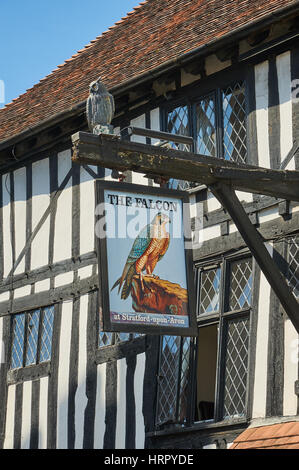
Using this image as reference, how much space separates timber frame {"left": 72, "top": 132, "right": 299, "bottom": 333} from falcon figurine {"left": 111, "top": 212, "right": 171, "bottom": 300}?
582mm

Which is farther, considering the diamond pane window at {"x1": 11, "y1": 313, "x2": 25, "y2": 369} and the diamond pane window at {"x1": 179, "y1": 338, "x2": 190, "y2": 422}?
the diamond pane window at {"x1": 11, "y1": 313, "x2": 25, "y2": 369}

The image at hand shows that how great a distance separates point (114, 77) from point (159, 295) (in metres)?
5.22

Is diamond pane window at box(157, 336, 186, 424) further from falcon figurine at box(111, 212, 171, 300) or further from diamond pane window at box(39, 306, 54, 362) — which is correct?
falcon figurine at box(111, 212, 171, 300)

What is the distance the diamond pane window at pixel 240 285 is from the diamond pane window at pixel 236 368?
16cm

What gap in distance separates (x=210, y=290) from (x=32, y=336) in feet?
10.1

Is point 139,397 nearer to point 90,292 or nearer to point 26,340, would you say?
point 90,292

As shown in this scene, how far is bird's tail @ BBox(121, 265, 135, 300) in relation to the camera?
28.1 feet

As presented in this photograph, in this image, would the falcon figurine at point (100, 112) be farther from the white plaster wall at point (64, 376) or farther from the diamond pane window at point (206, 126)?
the white plaster wall at point (64, 376)

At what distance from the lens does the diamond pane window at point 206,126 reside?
1188 cm

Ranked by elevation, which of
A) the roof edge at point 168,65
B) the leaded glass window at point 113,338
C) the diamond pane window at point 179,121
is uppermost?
the roof edge at point 168,65

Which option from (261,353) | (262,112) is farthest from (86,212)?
(261,353)

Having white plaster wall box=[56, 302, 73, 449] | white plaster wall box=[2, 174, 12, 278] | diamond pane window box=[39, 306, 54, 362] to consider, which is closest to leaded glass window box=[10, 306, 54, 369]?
diamond pane window box=[39, 306, 54, 362]

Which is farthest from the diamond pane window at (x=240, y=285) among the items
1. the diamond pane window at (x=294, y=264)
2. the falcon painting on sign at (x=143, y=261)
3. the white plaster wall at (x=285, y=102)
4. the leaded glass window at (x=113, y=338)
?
the falcon painting on sign at (x=143, y=261)

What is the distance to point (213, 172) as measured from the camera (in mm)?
8430
